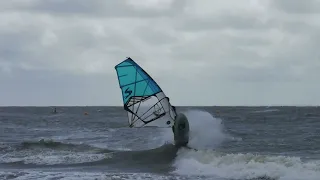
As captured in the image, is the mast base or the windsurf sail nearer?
the windsurf sail

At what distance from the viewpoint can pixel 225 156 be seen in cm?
1839

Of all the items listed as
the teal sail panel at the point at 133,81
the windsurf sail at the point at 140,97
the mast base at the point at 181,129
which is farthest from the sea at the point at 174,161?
the teal sail panel at the point at 133,81

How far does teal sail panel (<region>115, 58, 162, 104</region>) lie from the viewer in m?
17.4

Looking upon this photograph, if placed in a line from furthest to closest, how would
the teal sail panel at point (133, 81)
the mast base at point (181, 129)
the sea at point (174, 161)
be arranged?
the mast base at point (181, 129) < the teal sail panel at point (133, 81) < the sea at point (174, 161)

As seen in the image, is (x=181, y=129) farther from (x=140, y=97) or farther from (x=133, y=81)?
(x=133, y=81)

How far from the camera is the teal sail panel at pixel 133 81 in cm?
1739

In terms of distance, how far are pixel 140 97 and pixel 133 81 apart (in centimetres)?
57

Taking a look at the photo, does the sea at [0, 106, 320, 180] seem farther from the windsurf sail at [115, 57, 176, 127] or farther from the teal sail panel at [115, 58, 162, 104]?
the teal sail panel at [115, 58, 162, 104]

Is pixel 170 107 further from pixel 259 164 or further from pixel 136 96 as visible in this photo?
pixel 259 164

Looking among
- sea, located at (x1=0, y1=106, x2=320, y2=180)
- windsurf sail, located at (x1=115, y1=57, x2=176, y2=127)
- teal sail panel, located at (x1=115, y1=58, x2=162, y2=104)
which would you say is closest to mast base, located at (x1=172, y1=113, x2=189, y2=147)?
sea, located at (x1=0, y1=106, x2=320, y2=180)

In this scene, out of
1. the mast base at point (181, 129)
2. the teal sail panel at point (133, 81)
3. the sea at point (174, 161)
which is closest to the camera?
the sea at point (174, 161)

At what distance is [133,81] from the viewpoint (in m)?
17.7

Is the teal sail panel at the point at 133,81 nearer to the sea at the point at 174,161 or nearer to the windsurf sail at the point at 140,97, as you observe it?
the windsurf sail at the point at 140,97

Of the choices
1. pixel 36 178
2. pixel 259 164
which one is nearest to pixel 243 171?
pixel 259 164
